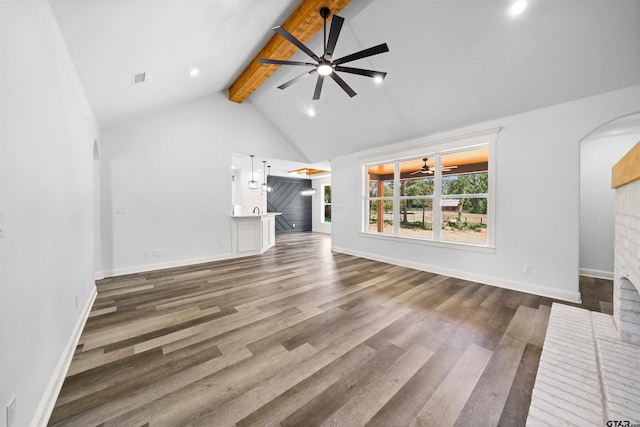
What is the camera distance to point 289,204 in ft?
34.6

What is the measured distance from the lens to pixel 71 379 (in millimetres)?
1671

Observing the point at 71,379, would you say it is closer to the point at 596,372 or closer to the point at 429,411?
the point at 429,411

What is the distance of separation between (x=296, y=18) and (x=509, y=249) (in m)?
4.43

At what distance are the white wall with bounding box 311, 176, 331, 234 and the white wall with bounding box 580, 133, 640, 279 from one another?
25.3ft

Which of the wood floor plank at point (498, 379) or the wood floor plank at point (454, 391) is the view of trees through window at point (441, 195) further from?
the wood floor plank at point (454, 391)

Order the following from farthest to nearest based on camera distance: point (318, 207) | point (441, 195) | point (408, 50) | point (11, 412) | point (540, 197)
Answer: point (318, 207) < point (441, 195) < point (540, 197) < point (408, 50) < point (11, 412)

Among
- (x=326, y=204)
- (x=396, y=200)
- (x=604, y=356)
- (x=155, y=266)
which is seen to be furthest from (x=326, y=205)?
(x=604, y=356)

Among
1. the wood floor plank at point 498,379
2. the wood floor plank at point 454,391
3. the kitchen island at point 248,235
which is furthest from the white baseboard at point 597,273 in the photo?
the kitchen island at point 248,235

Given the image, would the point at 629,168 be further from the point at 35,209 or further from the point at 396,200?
the point at 35,209

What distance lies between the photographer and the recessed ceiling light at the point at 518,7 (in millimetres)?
2322

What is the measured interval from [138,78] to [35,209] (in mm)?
2453

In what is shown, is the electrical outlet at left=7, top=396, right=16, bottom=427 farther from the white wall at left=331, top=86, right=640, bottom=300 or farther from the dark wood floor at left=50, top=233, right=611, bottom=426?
the white wall at left=331, top=86, right=640, bottom=300

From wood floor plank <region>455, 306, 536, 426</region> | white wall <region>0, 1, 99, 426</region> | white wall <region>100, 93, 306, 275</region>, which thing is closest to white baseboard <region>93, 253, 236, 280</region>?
white wall <region>100, 93, 306, 275</region>

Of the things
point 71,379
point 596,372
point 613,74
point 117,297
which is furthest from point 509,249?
point 117,297
